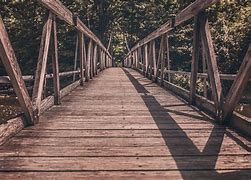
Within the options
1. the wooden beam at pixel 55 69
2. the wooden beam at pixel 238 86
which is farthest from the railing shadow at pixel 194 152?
the wooden beam at pixel 55 69

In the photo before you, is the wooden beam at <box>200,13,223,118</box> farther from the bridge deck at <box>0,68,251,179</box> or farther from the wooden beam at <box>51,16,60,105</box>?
the wooden beam at <box>51,16,60,105</box>

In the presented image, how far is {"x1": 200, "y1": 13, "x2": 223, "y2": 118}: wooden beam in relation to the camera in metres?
4.52

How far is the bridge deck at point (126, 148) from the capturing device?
2727mm

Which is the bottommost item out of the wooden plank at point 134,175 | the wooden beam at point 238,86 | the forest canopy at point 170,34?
the wooden plank at point 134,175

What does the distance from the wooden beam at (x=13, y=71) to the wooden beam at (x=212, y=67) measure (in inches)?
98.9

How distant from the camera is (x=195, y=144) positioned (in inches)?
139

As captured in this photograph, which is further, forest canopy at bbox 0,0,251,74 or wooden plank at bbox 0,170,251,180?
forest canopy at bbox 0,0,251,74

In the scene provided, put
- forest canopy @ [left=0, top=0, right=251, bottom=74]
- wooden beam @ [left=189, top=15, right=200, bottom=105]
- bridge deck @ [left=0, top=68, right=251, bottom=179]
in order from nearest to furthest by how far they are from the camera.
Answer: bridge deck @ [left=0, top=68, right=251, bottom=179]
wooden beam @ [left=189, top=15, right=200, bottom=105]
forest canopy @ [left=0, top=0, right=251, bottom=74]

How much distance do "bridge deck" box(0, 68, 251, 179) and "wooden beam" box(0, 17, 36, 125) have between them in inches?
9.8

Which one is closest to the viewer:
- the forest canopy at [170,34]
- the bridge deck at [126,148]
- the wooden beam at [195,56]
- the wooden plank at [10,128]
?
the bridge deck at [126,148]

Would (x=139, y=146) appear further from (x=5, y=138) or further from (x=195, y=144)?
(x=5, y=138)

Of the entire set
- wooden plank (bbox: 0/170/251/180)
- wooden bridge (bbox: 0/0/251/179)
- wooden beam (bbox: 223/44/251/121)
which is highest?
wooden beam (bbox: 223/44/251/121)

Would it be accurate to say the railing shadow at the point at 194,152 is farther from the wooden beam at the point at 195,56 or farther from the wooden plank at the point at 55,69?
the wooden plank at the point at 55,69

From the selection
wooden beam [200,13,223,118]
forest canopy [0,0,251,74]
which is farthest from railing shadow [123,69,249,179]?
forest canopy [0,0,251,74]
